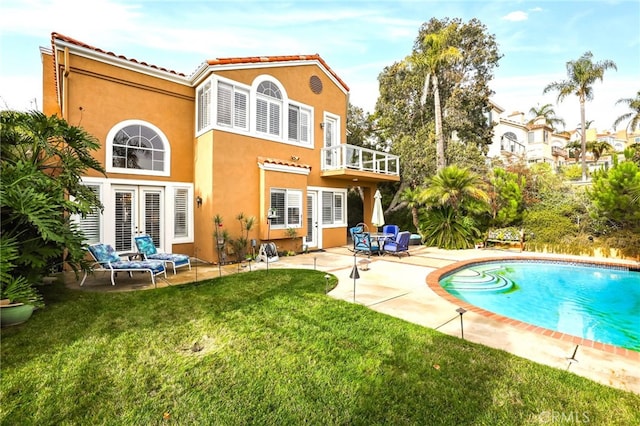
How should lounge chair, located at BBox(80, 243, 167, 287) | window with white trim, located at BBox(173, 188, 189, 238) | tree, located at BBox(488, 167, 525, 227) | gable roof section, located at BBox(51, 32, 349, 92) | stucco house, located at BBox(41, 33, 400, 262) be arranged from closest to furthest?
lounge chair, located at BBox(80, 243, 167, 287)
gable roof section, located at BBox(51, 32, 349, 92)
stucco house, located at BBox(41, 33, 400, 262)
window with white trim, located at BBox(173, 188, 189, 238)
tree, located at BBox(488, 167, 525, 227)

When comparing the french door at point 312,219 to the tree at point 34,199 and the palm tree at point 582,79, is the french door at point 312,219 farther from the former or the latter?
the palm tree at point 582,79

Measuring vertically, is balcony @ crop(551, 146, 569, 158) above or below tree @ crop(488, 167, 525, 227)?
above

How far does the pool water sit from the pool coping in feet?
0.68

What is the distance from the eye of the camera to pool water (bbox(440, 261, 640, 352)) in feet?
21.5

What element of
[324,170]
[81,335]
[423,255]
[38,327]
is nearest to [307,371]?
[81,335]

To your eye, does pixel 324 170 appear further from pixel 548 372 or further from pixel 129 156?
pixel 548 372

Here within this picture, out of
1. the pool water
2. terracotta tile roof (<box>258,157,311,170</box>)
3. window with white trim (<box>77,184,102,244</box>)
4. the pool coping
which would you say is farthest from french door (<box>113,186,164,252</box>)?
the pool water

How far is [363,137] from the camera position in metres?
24.0

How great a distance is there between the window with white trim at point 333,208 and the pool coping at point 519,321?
21.9ft

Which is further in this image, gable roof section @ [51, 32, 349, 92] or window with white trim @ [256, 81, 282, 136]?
window with white trim @ [256, 81, 282, 136]

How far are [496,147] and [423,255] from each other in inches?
1010

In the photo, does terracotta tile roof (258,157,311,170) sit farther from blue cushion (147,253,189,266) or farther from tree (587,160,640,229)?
tree (587,160,640,229)

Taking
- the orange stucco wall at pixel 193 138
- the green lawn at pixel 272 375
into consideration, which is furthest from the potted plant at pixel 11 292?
the orange stucco wall at pixel 193 138

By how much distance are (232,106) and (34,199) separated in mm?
7884
